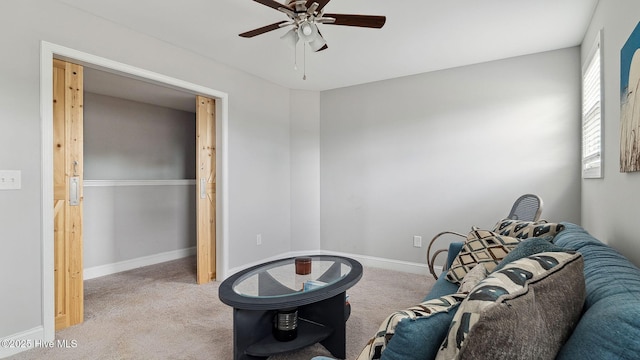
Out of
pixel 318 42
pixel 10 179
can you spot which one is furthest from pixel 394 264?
pixel 10 179

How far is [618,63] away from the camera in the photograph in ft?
5.52

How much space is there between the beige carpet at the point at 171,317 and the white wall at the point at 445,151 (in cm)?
77

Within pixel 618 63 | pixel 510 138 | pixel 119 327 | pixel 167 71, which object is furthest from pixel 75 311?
pixel 510 138

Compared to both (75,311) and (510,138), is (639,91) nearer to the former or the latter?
(510,138)

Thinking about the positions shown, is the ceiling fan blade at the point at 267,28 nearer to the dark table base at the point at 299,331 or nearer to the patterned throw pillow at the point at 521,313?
the dark table base at the point at 299,331

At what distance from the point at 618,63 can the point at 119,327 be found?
374 cm

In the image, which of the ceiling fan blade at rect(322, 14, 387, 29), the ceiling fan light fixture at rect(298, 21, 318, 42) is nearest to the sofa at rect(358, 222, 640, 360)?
the ceiling fan blade at rect(322, 14, 387, 29)

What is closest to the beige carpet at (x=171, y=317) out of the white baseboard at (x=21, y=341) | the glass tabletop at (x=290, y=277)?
the white baseboard at (x=21, y=341)

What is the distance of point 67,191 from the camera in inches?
98.8

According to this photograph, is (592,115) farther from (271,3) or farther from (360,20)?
(271,3)

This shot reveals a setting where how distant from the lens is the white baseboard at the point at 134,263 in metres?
3.74

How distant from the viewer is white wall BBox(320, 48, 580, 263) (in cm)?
311

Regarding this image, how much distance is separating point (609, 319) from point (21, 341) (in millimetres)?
3122

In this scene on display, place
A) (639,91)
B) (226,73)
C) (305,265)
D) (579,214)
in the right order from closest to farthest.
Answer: (639,91)
(305,265)
(579,214)
(226,73)
